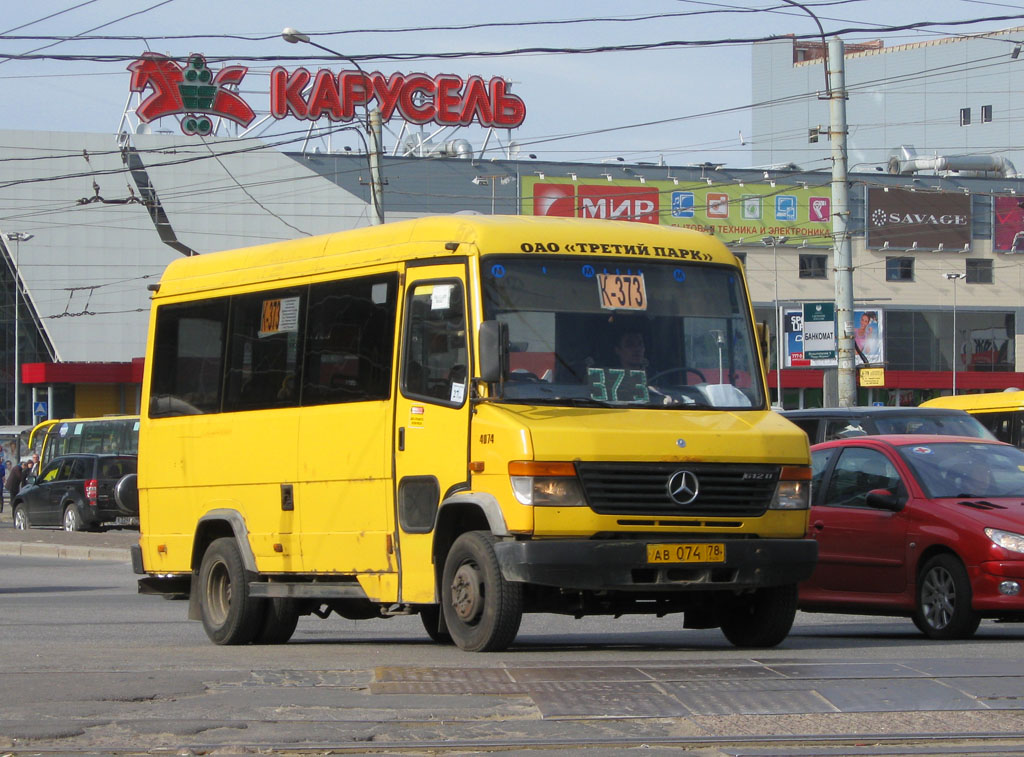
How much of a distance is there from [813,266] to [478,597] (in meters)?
75.9

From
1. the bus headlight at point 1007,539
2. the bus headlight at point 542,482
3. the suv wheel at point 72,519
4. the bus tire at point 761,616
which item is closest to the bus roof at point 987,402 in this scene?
the suv wheel at point 72,519

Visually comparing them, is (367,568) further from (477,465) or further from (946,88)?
(946,88)

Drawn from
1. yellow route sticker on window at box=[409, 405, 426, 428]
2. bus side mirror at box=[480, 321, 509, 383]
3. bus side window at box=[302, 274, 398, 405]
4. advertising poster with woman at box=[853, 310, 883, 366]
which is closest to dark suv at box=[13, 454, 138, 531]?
bus side window at box=[302, 274, 398, 405]

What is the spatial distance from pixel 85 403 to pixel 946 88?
5112 centimetres

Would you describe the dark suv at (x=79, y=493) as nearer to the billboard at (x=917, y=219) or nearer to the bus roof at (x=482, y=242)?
the bus roof at (x=482, y=242)

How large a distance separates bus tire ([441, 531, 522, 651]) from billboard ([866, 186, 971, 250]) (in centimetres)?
7412

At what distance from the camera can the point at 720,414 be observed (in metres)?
9.98

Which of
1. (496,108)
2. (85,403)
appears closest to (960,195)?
(496,108)

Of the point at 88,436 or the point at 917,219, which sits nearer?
the point at 88,436

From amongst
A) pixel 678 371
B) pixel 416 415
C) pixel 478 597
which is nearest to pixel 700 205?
pixel 678 371

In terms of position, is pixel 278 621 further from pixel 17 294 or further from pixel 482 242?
pixel 17 294

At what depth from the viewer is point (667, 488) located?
31.0ft

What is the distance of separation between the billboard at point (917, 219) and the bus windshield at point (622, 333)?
73.0 metres

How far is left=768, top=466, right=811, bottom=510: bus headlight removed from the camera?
9836 mm
